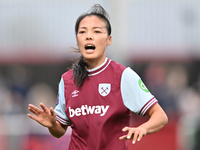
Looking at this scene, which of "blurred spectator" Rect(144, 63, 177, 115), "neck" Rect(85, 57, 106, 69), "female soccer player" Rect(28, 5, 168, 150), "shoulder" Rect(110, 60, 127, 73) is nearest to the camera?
"female soccer player" Rect(28, 5, 168, 150)

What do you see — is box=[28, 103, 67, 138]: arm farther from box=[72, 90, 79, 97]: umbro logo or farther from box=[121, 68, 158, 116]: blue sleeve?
box=[121, 68, 158, 116]: blue sleeve

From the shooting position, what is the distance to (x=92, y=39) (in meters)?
3.69

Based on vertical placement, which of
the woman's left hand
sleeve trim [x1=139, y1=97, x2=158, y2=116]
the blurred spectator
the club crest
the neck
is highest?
the neck

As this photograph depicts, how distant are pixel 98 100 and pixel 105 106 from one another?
9 centimetres

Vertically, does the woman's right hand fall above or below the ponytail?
below

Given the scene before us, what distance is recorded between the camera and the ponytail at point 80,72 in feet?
12.4

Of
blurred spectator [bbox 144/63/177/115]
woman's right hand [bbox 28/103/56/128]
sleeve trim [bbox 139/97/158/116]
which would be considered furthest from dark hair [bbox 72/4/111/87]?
blurred spectator [bbox 144/63/177/115]

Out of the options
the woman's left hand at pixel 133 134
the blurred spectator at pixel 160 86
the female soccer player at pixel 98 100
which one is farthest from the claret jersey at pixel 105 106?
the blurred spectator at pixel 160 86

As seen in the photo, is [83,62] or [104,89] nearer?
[104,89]

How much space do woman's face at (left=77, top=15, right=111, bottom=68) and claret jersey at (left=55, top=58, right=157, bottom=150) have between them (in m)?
0.16

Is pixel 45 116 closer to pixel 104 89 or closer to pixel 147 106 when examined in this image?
pixel 104 89

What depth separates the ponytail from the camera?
3766 millimetres

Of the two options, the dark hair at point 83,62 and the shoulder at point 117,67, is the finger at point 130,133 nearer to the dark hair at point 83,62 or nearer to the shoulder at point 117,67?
the shoulder at point 117,67

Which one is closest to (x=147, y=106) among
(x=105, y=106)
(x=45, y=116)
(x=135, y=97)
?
(x=135, y=97)
